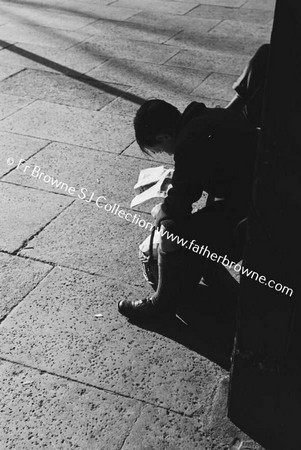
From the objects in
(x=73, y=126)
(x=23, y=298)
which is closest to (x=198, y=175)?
(x=23, y=298)

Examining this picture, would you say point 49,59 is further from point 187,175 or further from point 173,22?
point 187,175

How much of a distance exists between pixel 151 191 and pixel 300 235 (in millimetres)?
1204

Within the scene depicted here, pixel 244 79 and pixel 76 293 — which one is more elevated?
pixel 244 79

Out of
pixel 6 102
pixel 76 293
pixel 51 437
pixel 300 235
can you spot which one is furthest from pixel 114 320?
pixel 6 102

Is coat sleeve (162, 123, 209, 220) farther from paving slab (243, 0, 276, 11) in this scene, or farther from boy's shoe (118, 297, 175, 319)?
paving slab (243, 0, 276, 11)

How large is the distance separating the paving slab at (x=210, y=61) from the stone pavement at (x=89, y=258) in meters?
0.02

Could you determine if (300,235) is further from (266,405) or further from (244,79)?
(244,79)

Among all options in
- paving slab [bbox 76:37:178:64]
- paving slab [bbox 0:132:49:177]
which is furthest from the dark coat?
paving slab [bbox 76:37:178:64]

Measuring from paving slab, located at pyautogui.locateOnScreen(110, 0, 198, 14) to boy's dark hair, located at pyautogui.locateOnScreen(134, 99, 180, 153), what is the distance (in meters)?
6.98

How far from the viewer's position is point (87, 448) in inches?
112

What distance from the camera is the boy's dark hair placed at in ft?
10.4

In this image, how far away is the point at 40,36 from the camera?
330 inches

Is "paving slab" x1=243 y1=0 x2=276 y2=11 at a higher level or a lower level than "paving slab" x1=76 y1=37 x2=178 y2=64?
lower

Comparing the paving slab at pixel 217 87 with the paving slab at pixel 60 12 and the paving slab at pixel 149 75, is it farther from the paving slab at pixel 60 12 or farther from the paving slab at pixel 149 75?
the paving slab at pixel 60 12
